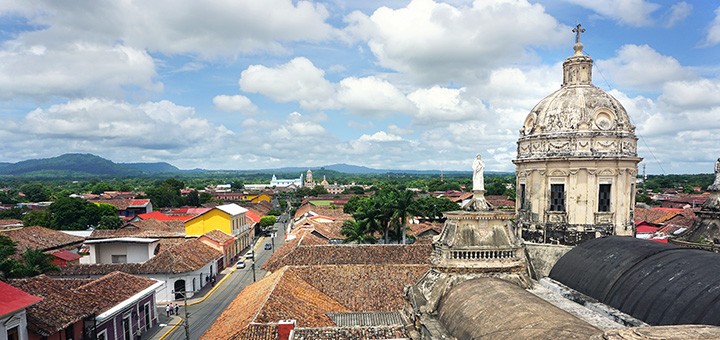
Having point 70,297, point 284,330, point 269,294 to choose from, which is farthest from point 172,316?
point 284,330

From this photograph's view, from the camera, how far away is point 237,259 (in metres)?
52.5

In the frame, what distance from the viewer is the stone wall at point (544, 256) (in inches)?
773

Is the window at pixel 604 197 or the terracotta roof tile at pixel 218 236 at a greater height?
the window at pixel 604 197

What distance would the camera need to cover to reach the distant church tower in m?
19.9

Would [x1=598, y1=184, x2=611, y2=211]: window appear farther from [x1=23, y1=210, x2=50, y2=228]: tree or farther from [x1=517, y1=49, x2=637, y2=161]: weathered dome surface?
[x1=23, y1=210, x2=50, y2=228]: tree

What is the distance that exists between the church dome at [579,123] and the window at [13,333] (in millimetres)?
23404

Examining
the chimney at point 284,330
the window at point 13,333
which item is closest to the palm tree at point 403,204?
the chimney at point 284,330

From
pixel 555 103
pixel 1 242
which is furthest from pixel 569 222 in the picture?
pixel 1 242

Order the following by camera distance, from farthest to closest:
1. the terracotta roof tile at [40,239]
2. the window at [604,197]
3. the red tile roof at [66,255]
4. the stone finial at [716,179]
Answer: the terracotta roof tile at [40,239] → the red tile roof at [66,255] → the window at [604,197] → the stone finial at [716,179]

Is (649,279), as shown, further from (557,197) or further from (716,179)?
(557,197)

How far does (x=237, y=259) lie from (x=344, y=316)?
1314 inches

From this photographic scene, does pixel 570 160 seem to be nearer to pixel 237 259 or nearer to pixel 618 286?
pixel 618 286

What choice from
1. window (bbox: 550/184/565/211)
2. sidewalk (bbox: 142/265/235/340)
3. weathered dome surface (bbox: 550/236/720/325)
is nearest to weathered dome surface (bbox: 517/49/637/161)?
window (bbox: 550/184/565/211)

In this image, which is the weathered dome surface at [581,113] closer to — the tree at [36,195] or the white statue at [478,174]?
the white statue at [478,174]
